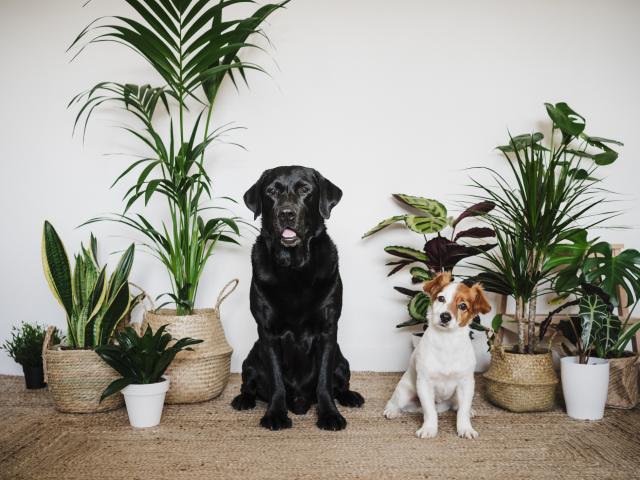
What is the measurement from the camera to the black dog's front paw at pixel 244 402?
2.20m

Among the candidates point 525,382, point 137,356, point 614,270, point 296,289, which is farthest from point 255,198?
point 614,270

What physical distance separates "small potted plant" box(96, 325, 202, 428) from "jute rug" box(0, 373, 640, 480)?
0.08 meters

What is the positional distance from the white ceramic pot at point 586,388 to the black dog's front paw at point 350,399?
0.86 metres

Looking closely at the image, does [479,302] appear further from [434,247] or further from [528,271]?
[434,247]

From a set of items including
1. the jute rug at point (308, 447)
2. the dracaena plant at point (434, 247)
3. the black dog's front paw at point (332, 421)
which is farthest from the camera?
the dracaena plant at point (434, 247)

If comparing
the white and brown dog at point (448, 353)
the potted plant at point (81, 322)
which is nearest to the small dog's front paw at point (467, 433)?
the white and brown dog at point (448, 353)

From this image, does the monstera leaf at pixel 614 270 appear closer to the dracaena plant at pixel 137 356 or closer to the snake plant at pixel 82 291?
the dracaena plant at pixel 137 356

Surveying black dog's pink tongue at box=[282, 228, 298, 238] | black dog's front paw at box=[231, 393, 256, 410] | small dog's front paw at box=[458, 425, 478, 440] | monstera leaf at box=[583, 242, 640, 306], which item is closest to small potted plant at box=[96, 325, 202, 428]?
black dog's front paw at box=[231, 393, 256, 410]

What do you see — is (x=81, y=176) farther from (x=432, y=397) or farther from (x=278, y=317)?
(x=432, y=397)

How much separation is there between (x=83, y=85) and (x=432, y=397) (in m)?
2.53

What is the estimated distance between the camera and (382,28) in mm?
2879

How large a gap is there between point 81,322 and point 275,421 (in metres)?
0.95

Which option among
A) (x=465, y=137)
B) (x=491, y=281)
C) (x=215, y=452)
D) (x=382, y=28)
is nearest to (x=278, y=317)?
(x=215, y=452)

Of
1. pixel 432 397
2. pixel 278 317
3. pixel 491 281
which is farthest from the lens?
pixel 491 281
